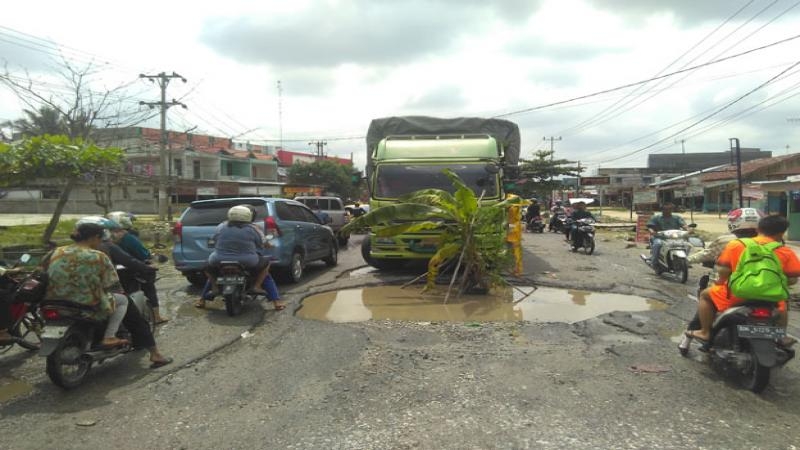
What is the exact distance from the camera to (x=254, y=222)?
888 centimetres

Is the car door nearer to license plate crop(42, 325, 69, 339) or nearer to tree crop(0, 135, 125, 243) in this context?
tree crop(0, 135, 125, 243)

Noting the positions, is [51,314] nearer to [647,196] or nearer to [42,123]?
[647,196]

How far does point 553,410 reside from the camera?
3.92 meters

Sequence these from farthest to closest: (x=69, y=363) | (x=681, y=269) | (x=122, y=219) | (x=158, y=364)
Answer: (x=681, y=269) < (x=122, y=219) < (x=158, y=364) < (x=69, y=363)

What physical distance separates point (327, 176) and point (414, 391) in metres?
54.0

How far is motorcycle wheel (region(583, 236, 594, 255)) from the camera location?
47.1 feet

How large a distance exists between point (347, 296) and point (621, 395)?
16.6 ft

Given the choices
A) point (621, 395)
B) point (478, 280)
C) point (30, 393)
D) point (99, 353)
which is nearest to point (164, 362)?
point (99, 353)

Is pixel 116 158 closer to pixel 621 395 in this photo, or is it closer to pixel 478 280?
pixel 478 280

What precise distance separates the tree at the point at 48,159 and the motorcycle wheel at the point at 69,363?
9.63 meters

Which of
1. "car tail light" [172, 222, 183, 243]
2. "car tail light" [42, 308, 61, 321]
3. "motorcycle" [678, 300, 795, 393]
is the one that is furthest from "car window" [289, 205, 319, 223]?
"motorcycle" [678, 300, 795, 393]

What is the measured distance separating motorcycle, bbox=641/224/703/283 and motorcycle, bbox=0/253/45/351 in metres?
9.36

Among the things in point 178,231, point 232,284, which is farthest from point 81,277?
point 178,231

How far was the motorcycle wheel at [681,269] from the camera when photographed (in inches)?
376
